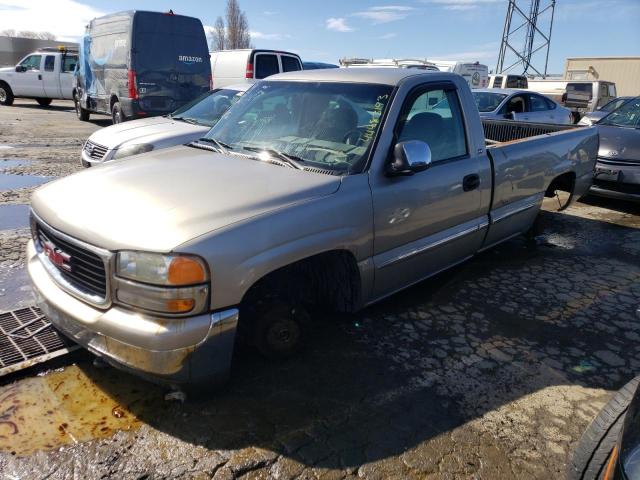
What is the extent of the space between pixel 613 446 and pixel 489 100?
1028cm

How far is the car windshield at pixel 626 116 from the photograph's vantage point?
8008 millimetres

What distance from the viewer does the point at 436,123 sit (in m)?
3.75

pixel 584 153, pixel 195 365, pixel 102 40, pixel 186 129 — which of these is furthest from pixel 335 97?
pixel 102 40

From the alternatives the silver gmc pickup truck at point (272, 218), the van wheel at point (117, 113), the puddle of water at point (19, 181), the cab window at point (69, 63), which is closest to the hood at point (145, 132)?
the puddle of water at point (19, 181)

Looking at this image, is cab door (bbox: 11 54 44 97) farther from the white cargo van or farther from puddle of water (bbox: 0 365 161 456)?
puddle of water (bbox: 0 365 161 456)

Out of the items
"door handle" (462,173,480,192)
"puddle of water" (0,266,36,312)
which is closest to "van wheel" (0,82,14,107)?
"puddle of water" (0,266,36,312)

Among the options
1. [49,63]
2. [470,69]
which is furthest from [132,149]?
[470,69]

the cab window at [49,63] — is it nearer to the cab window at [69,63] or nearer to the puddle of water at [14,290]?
the cab window at [69,63]

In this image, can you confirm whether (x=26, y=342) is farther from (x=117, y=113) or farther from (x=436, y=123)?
(x=117, y=113)

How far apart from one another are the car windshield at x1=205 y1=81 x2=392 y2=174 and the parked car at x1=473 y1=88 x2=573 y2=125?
753 cm

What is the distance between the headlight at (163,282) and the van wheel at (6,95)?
70.6 ft

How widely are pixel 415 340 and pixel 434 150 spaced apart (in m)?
1.42

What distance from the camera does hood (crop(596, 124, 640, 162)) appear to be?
268 inches

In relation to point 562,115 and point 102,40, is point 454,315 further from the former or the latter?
point 102,40
